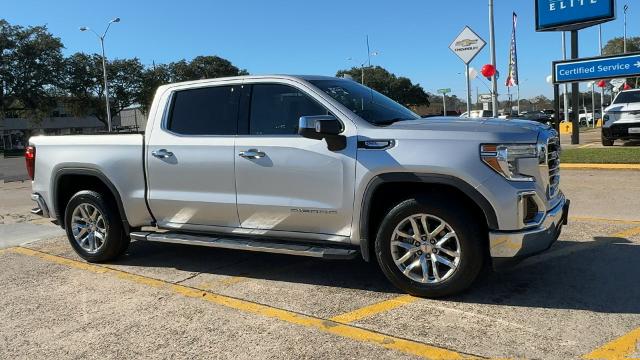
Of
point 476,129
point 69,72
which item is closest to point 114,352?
point 476,129

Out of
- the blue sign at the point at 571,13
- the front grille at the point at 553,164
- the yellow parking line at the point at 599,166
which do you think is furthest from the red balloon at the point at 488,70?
the front grille at the point at 553,164

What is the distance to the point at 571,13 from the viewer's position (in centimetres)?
1733

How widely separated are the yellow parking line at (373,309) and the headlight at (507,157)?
1228 millimetres

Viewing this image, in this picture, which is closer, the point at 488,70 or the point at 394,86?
the point at 488,70

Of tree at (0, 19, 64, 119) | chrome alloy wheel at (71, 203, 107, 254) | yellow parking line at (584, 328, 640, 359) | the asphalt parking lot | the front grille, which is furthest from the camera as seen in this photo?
tree at (0, 19, 64, 119)

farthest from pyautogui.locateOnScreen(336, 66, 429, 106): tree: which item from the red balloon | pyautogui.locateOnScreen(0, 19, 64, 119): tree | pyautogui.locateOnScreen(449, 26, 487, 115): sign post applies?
pyautogui.locateOnScreen(449, 26, 487, 115): sign post

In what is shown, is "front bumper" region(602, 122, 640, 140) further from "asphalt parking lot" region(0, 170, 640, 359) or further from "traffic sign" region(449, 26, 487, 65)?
"asphalt parking lot" region(0, 170, 640, 359)

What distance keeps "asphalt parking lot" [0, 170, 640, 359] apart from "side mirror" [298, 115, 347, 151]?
126cm

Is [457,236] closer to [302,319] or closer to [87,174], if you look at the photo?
[302,319]

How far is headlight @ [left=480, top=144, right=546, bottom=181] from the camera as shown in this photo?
421 centimetres

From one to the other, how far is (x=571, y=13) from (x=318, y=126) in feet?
51.0

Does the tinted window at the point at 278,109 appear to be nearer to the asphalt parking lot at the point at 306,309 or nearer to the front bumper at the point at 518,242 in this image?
the asphalt parking lot at the point at 306,309

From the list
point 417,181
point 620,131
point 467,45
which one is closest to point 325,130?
point 417,181

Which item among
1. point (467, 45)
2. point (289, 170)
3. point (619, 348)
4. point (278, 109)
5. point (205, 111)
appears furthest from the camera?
point (467, 45)
